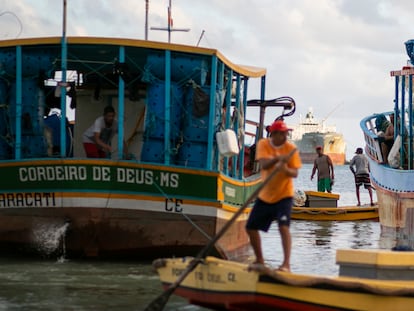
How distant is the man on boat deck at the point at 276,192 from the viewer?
11.2 metres

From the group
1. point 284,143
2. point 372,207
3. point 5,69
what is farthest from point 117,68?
point 372,207

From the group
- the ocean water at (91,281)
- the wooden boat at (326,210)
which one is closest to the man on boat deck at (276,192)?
the ocean water at (91,281)

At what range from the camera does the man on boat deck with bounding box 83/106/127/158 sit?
16641mm

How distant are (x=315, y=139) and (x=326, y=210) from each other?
111m

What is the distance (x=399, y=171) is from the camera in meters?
22.8

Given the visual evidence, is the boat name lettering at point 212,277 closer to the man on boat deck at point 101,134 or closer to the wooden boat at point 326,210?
the man on boat deck at point 101,134

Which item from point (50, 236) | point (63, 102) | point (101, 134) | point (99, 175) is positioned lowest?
point (50, 236)

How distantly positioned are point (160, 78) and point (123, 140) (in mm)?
1074

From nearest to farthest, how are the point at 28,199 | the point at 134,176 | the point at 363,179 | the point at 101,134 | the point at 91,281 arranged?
the point at 91,281 → the point at 134,176 → the point at 28,199 → the point at 101,134 → the point at 363,179

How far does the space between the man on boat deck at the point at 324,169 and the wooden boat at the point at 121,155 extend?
1169 cm

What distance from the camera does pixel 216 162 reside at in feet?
55.7

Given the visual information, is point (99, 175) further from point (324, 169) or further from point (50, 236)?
point (324, 169)

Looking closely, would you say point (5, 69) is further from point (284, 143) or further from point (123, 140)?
point (284, 143)

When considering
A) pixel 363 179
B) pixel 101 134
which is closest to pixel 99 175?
pixel 101 134
